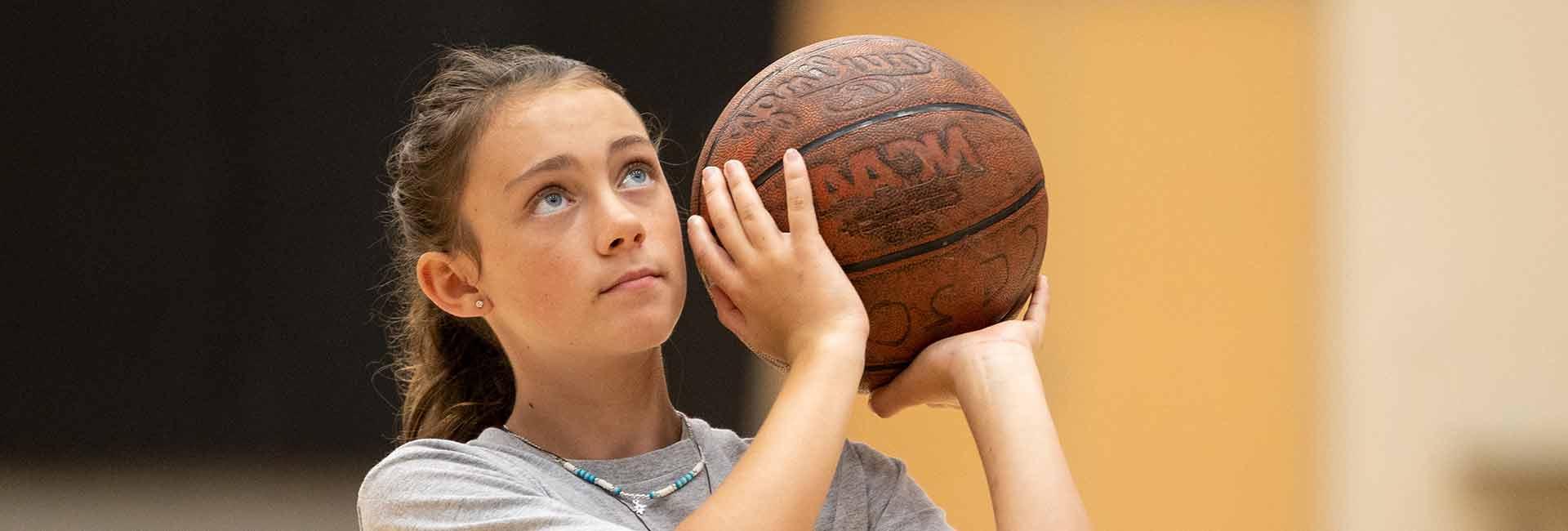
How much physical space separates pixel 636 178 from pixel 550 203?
11 cm

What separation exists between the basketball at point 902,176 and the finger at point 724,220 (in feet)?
0.13

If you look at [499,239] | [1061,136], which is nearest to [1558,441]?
[1061,136]

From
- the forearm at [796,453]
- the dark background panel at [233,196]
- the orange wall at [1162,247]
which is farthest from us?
the orange wall at [1162,247]

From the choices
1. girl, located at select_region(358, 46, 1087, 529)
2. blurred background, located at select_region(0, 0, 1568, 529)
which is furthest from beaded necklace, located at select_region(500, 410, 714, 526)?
blurred background, located at select_region(0, 0, 1568, 529)

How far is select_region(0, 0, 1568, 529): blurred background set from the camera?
4906 mm

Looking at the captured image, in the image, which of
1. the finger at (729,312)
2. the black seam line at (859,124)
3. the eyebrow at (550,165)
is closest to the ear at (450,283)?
the eyebrow at (550,165)

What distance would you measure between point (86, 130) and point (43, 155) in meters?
0.16

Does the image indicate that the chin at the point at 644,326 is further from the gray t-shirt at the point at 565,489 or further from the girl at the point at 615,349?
the gray t-shirt at the point at 565,489

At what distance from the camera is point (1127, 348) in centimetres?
510

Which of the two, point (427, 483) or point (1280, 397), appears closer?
point (427, 483)

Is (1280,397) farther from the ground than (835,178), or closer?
closer

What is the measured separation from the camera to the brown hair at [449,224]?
1.87m

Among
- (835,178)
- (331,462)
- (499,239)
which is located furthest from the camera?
(331,462)

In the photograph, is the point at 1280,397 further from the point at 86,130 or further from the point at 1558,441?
the point at 86,130
